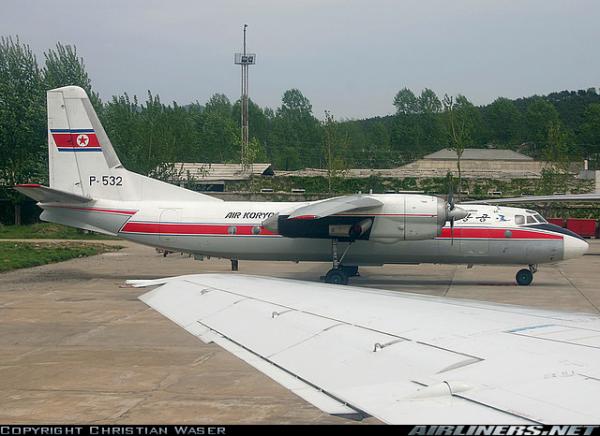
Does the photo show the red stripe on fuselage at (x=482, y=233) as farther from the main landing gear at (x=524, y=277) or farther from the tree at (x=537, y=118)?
the tree at (x=537, y=118)

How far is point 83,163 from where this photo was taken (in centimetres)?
2220

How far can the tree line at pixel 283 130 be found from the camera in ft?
146

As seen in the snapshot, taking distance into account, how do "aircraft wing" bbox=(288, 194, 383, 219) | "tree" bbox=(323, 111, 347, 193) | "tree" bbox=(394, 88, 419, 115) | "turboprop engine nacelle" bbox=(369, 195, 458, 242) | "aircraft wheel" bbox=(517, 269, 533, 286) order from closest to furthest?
"aircraft wing" bbox=(288, 194, 383, 219)
"turboprop engine nacelle" bbox=(369, 195, 458, 242)
"aircraft wheel" bbox=(517, 269, 533, 286)
"tree" bbox=(323, 111, 347, 193)
"tree" bbox=(394, 88, 419, 115)

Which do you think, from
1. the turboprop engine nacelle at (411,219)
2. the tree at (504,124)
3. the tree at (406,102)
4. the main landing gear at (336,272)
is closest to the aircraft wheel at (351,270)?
the main landing gear at (336,272)

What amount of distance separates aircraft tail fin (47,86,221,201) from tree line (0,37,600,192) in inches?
858

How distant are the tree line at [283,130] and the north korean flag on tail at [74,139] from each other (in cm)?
2179

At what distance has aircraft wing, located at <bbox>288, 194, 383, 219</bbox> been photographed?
18869mm

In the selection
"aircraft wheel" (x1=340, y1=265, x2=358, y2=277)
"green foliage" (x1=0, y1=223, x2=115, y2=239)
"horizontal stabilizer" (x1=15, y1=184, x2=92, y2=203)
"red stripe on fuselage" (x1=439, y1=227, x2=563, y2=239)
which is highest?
"horizontal stabilizer" (x1=15, y1=184, x2=92, y2=203)

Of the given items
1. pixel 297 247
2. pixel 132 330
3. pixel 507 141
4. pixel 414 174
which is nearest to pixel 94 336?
pixel 132 330

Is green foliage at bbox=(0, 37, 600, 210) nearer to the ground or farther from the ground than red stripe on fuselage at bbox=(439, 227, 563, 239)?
farther from the ground

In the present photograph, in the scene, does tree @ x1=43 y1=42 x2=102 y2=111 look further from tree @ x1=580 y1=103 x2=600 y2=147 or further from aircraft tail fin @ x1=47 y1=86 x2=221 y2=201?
tree @ x1=580 y1=103 x2=600 y2=147

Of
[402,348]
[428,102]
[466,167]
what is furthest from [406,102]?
[402,348]

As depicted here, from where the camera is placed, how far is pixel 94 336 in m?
13.7

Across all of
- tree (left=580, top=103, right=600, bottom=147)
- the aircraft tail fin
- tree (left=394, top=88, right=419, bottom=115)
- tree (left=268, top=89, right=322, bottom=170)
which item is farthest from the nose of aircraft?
tree (left=394, top=88, right=419, bottom=115)
